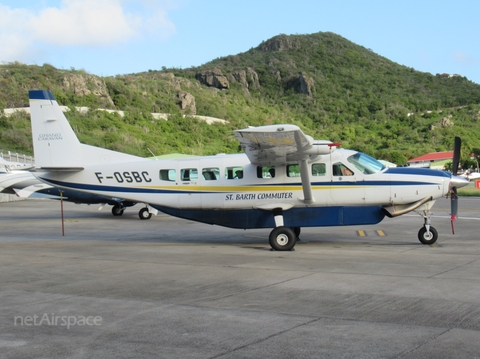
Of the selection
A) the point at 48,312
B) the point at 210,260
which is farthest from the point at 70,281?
the point at 210,260

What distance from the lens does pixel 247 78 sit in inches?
4252

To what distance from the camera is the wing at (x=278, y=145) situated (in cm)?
1273

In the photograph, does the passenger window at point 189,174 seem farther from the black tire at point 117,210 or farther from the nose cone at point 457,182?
the black tire at point 117,210

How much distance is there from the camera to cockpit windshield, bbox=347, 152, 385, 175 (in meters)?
14.9

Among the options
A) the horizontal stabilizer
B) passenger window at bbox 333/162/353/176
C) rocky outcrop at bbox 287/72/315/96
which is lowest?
the horizontal stabilizer

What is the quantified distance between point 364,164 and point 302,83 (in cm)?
9501

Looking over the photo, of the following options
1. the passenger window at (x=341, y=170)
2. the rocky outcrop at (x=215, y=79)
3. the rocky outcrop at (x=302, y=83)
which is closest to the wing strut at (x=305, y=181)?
the passenger window at (x=341, y=170)

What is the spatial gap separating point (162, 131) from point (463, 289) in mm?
57025

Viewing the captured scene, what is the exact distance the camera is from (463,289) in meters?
8.93

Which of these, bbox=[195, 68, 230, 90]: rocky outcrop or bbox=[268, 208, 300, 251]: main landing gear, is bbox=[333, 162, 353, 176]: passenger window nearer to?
bbox=[268, 208, 300, 251]: main landing gear

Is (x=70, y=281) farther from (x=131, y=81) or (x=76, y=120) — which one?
(x=131, y=81)

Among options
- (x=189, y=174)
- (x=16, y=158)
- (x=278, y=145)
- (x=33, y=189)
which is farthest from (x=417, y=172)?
(x=16, y=158)

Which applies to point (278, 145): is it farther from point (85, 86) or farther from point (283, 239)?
point (85, 86)

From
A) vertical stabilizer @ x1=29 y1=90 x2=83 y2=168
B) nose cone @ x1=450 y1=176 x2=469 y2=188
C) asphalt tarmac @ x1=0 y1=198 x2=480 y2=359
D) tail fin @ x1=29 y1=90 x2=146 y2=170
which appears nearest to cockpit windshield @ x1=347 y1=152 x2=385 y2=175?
nose cone @ x1=450 y1=176 x2=469 y2=188
